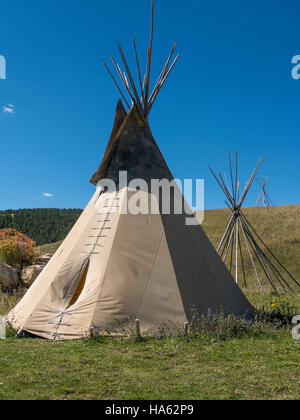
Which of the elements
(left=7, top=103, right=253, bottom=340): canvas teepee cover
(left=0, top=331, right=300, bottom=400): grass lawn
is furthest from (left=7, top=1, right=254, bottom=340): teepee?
(left=0, top=331, right=300, bottom=400): grass lawn

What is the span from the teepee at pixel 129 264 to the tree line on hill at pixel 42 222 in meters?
25.9

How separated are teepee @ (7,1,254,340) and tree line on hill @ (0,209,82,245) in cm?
2592

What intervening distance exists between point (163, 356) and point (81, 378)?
3.89 ft

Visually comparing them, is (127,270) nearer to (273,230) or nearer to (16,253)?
(16,253)

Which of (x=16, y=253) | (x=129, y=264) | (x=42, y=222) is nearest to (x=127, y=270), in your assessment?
(x=129, y=264)

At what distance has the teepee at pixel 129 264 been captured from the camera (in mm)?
5500

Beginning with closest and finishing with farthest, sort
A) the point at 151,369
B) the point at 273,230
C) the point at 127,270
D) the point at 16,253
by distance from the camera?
the point at 151,369 → the point at 127,270 → the point at 16,253 → the point at 273,230

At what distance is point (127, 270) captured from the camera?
5805mm

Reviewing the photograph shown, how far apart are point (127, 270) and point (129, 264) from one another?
0.38ft

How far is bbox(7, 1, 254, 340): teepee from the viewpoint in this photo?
18.0 feet

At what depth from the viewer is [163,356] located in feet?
15.2

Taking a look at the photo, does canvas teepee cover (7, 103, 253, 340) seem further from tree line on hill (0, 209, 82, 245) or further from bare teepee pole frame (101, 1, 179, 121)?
tree line on hill (0, 209, 82, 245)

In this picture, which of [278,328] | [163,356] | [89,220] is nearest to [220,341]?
[163,356]
